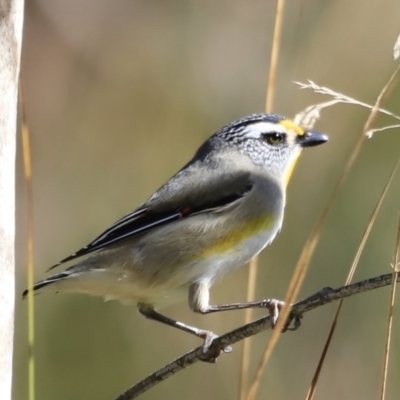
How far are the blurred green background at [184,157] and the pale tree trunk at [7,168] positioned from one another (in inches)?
81.5

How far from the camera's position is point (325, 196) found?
394 cm

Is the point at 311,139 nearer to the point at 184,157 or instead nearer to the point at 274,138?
the point at 274,138

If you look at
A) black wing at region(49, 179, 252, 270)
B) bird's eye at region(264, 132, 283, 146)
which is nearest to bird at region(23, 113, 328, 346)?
black wing at region(49, 179, 252, 270)

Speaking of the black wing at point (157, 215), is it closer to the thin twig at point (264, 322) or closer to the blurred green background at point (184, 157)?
the thin twig at point (264, 322)

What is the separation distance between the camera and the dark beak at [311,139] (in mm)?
3187

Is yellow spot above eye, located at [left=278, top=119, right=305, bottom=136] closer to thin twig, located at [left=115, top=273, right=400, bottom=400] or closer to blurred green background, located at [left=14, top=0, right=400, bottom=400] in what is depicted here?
blurred green background, located at [left=14, top=0, right=400, bottom=400]

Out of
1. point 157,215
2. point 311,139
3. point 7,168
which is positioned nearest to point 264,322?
point 7,168

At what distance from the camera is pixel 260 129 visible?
324 centimetres

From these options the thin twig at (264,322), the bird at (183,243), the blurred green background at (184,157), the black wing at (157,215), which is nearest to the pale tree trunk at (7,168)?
the thin twig at (264,322)

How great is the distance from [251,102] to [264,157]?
1162 millimetres

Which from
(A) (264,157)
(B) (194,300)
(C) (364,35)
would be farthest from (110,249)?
(C) (364,35)

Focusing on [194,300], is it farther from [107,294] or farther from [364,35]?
[364,35]

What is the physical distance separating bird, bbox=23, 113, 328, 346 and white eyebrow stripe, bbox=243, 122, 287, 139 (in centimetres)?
22

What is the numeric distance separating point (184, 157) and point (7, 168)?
8.39ft
